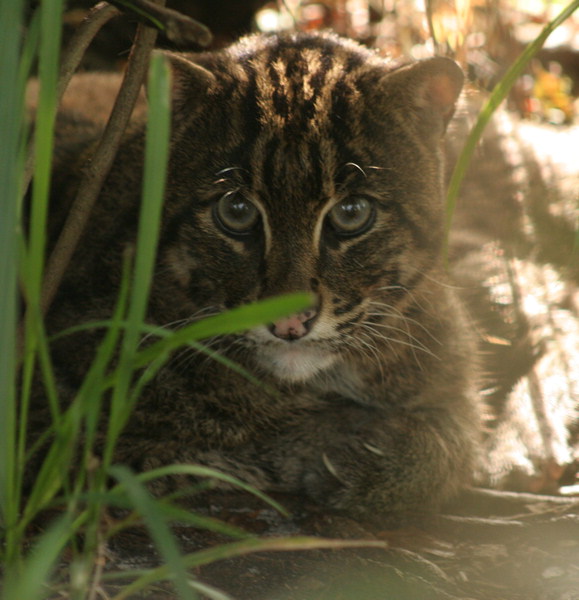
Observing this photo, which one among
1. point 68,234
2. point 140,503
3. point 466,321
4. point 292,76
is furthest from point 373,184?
point 140,503

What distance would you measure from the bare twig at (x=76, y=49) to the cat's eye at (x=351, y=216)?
0.95 meters

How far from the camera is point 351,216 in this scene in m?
3.12

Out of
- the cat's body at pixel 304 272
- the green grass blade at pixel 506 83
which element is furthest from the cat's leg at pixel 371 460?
the green grass blade at pixel 506 83

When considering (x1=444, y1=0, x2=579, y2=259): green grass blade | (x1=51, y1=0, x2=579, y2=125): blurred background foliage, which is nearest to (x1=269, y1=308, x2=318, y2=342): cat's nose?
(x1=444, y1=0, x2=579, y2=259): green grass blade

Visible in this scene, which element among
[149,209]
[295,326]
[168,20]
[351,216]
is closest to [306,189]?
[351,216]

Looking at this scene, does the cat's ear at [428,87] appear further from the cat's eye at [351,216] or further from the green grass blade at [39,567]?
the green grass blade at [39,567]

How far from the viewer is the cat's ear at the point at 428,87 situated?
3.20 m

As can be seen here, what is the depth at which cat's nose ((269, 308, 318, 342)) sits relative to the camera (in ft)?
9.52

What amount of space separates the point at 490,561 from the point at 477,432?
882 millimetres

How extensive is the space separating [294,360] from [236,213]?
548 mm

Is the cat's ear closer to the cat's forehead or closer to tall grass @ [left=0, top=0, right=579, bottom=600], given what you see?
the cat's forehead

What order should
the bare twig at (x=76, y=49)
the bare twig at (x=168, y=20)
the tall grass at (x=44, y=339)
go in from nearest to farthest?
the tall grass at (x=44, y=339) < the bare twig at (x=168, y=20) < the bare twig at (x=76, y=49)

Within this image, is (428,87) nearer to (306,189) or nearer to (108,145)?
(306,189)

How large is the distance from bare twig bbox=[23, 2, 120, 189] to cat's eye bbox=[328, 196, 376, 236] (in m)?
0.95
